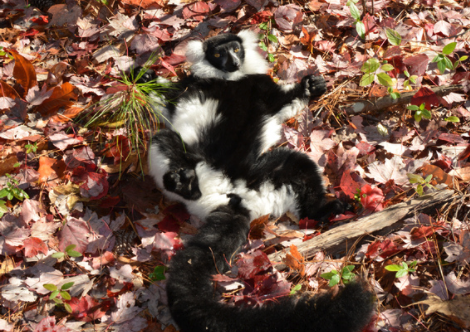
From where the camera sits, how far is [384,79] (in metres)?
3.71

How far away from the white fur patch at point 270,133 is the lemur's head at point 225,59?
0.62m

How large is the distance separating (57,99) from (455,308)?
161 inches

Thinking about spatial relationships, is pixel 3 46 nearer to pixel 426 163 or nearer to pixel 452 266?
pixel 426 163

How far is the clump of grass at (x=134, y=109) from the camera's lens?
139 inches

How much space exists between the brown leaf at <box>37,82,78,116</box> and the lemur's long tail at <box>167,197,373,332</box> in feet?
7.46

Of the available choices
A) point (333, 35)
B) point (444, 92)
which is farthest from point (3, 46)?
point (444, 92)

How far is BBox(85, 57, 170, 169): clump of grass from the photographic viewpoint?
3537 mm

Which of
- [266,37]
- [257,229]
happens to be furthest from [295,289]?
[266,37]

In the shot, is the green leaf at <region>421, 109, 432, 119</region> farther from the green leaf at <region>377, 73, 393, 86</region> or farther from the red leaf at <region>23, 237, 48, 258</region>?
the red leaf at <region>23, 237, 48, 258</region>

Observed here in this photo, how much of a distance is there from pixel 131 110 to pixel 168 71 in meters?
0.97

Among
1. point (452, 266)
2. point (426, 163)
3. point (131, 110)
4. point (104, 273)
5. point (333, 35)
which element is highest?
point (333, 35)

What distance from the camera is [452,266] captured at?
2.83 meters

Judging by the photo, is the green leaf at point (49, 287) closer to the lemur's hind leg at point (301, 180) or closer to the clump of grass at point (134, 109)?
the clump of grass at point (134, 109)

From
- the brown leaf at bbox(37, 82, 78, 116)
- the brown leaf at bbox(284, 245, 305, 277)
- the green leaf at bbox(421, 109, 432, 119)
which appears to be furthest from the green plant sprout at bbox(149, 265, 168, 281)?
the green leaf at bbox(421, 109, 432, 119)
